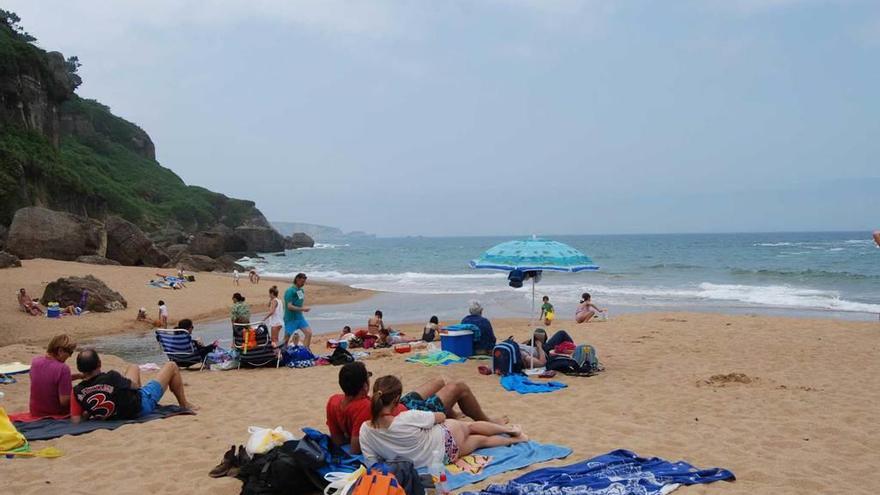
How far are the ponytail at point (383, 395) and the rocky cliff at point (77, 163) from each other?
3358cm

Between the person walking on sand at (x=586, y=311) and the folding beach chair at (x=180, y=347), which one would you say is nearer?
the folding beach chair at (x=180, y=347)

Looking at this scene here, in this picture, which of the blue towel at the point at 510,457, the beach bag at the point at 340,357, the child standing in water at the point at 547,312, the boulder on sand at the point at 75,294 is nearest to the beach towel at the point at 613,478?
the blue towel at the point at 510,457

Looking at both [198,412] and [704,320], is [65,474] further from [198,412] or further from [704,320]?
[704,320]

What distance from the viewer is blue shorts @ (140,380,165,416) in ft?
20.5

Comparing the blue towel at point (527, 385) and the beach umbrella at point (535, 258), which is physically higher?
the beach umbrella at point (535, 258)

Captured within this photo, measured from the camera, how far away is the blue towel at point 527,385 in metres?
7.69

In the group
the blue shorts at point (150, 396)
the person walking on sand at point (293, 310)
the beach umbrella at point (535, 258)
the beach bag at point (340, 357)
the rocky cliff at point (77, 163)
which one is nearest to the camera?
the blue shorts at point (150, 396)

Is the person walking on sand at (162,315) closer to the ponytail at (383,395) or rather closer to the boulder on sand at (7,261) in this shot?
the boulder on sand at (7,261)

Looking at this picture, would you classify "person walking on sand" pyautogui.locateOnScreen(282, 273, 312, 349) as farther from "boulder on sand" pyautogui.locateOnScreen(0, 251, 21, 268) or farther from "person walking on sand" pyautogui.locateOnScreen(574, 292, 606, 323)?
"boulder on sand" pyautogui.locateOnScreen(0, 251, 21, 268)

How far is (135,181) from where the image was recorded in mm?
70875

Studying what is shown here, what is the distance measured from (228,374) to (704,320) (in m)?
10.9

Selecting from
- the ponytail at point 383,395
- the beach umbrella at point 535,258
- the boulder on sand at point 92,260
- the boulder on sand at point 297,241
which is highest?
the boulder on sand at point 297,241

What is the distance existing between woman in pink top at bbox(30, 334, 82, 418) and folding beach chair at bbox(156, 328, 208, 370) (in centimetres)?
336

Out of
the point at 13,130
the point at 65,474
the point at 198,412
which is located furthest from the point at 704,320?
the point at 13,130
